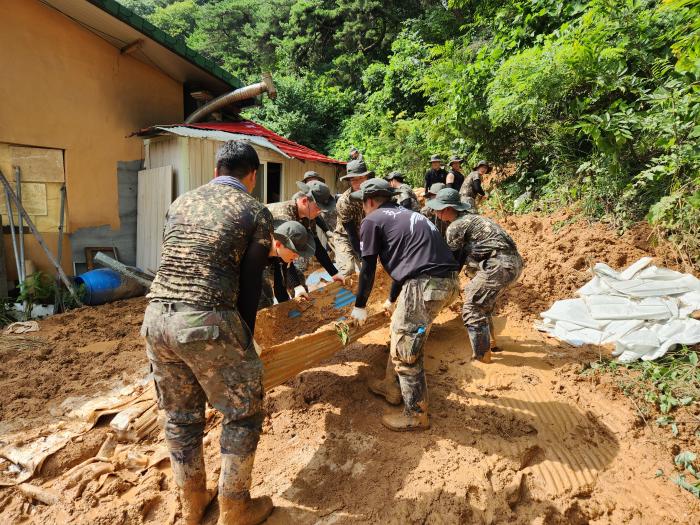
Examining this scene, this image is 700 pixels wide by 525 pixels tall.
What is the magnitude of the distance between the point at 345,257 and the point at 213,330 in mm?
3741

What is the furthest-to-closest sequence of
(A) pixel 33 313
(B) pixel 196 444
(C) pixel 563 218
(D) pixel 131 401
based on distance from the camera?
(C) pixel 563 218 < (A) pixel 33 313 < (D) pixel 131 401 < (B) pixel 196 444

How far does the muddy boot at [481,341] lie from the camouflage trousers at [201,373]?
8.63 ft

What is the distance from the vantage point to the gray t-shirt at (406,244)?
117 inches

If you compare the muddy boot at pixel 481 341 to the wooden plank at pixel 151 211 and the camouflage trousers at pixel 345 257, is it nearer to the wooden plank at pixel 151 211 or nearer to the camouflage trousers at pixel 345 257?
the camouflage trousers at pixel 345 257

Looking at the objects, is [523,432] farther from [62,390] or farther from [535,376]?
[62,390]

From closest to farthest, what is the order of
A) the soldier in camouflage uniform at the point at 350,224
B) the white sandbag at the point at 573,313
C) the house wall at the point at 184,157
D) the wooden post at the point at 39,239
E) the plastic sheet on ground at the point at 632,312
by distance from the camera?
the plastic sheet on ground at the point at 632,312 → the white sandbag at the point at 573,313 → the soldier in camouflage uniform at the point at 350,224 → the wooden post at the point at 39,239 → the house wall at the point at 184,157

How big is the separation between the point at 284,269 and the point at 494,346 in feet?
8.29

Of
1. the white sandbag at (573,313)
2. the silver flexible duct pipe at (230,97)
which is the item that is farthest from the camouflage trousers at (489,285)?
the silver flexible duct pipe at (230,97)

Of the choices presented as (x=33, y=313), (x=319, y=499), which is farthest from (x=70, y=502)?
(x=33, y=313)

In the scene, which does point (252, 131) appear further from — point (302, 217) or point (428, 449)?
point (428, 449)

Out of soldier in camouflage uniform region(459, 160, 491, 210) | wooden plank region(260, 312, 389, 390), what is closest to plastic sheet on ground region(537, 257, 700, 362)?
wooden plank region(260, 312, 389, 390)

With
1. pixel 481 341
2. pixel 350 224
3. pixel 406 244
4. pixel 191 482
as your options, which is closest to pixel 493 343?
pixel 481 341

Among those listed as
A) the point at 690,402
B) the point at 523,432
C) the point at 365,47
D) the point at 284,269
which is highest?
the point at 365,47

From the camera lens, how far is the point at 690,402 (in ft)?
10.4
